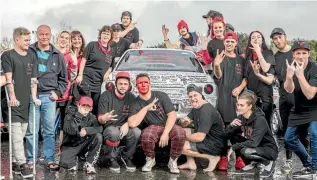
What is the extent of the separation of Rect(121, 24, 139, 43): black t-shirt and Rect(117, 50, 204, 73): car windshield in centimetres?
103

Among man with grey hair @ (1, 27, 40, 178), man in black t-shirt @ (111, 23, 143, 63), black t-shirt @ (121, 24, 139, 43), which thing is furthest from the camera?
black t-shirt @ (121, 24, 139, 43)

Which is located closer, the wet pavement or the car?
the wet pavement

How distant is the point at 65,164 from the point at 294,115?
3.11 metres

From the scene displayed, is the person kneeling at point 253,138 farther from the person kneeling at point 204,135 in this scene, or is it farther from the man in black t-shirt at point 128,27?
the man in black t-shirt at point 128,27

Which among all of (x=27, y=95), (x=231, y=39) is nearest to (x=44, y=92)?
→ (x=27, y=95)

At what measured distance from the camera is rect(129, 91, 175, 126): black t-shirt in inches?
267

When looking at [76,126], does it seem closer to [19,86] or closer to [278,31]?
[19,86]

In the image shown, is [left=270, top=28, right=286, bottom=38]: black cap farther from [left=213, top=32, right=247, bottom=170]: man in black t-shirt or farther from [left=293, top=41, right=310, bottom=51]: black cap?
[left=293, top=41, right=310, bottom=51]: black cap

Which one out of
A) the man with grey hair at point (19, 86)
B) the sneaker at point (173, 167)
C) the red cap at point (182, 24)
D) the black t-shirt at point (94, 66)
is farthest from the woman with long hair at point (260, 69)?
the man with grey hair at point (19, 86)

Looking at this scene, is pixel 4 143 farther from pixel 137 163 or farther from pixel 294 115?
pixel 294 115

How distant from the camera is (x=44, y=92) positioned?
686 centimetres

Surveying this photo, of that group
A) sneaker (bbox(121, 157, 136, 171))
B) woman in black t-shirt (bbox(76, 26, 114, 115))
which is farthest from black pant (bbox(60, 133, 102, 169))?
woman in black t-shirt (bbox(76, 26, 114, 115))

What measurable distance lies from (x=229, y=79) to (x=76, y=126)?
253 centimetres

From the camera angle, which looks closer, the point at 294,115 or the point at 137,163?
the point at 294,115
